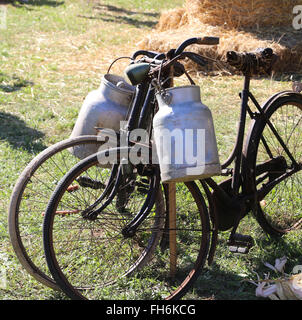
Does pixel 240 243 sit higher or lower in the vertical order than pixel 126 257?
higher

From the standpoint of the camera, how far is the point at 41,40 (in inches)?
404

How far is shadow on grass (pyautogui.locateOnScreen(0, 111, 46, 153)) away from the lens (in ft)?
18.5

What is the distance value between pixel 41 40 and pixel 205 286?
7.86m

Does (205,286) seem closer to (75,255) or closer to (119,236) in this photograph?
(119,236)

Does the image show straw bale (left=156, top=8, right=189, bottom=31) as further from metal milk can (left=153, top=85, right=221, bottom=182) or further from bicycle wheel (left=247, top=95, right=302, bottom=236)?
metal milk can (left=153, top=85, right=221, bottom=182)

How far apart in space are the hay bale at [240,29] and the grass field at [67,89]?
0.59m

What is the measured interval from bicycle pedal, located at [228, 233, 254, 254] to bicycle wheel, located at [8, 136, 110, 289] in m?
1.12

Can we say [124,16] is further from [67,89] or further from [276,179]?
[276,179]

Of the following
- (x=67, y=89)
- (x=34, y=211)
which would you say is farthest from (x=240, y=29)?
(x=34, y=211)

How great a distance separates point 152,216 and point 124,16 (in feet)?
33.4

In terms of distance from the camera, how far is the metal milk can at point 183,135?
2.73 meters

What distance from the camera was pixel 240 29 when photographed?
898 cm

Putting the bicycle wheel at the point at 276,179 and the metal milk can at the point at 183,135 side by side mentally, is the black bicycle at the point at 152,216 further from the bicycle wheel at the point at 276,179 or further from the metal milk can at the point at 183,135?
the metal milk can at the point at 183,135
